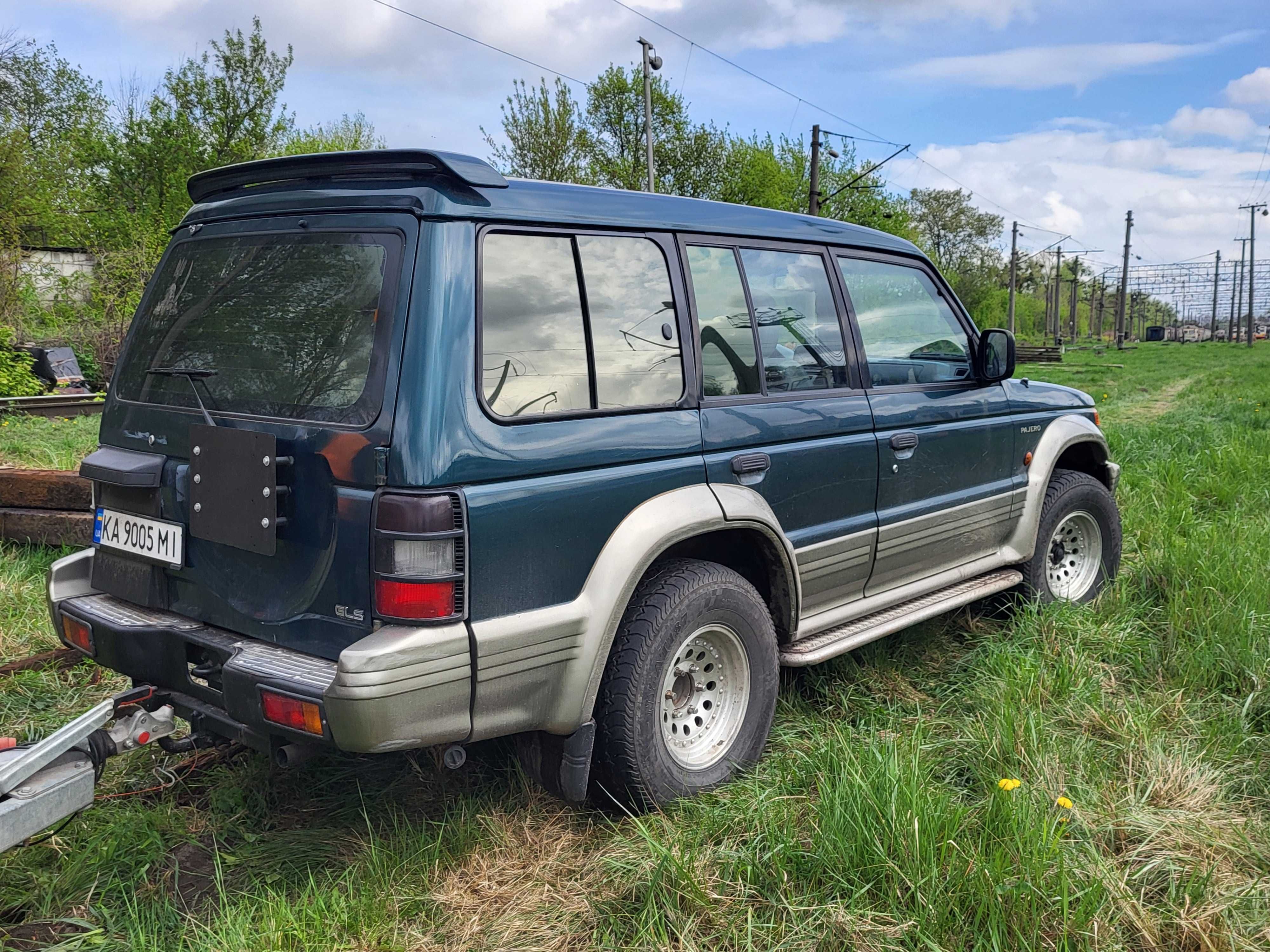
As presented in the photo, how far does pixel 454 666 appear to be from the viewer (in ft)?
8.09

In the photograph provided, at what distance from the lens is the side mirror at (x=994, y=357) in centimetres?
427

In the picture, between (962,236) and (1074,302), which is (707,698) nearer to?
(962,236)

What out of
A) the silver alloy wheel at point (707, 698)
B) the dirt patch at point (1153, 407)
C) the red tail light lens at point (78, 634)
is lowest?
the silver alloy wheel at point (707, 698)

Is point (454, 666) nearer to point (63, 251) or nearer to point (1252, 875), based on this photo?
point (1252, 875)

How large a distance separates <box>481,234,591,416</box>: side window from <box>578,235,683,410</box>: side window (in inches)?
2.4

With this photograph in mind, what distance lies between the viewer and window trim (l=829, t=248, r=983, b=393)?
3879mm

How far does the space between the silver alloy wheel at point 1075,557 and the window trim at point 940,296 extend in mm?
1137

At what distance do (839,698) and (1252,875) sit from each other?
151cm

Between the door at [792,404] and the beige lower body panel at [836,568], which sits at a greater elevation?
the door at [792,404]

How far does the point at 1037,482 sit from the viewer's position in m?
4.58

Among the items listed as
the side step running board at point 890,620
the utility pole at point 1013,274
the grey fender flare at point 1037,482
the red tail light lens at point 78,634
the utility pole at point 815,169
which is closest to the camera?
the red tail light lens at point 78,634

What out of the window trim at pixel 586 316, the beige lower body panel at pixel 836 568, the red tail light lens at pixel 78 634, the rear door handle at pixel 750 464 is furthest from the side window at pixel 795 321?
the red tail light lens at pixel 78 634

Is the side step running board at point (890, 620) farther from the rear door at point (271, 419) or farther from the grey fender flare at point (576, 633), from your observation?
the rear door at point (271, 419)

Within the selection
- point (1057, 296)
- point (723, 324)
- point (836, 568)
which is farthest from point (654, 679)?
point (1057, 296)
